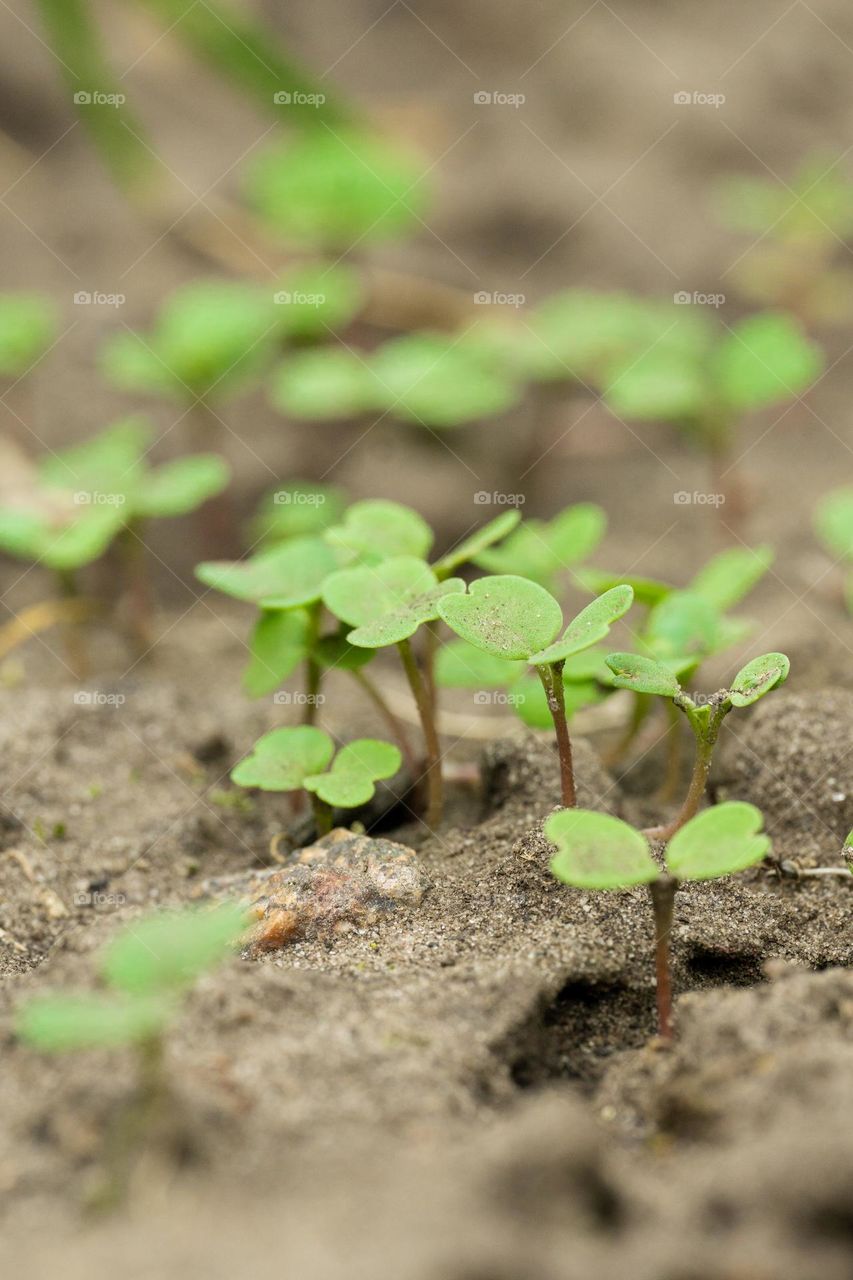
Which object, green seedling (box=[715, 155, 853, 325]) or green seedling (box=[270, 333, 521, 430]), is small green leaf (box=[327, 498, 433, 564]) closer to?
green seedling (box=[270, 333, 521, 430])

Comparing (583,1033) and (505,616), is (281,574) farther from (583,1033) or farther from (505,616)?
(583,1033)

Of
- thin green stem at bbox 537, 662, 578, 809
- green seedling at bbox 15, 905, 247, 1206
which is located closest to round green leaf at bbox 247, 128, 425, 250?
thin green stem at bbox 537, 662, 578, 809

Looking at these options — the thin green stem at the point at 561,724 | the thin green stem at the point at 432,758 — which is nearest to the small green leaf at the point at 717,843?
the thin green stem at the point at 561,724

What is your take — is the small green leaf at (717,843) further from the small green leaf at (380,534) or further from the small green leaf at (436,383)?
the small green leaf at (436,383)

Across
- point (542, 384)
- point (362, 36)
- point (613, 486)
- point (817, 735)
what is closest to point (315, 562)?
point (817, 735)

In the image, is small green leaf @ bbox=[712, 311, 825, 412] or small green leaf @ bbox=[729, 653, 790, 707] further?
small green leaf @ bbox=[712, 311, 825, 412]

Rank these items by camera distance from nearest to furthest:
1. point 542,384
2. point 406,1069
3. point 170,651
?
point 406,1069
point 170,651
point 542,384

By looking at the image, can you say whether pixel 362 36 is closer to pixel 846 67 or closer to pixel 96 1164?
pixel 846 67
